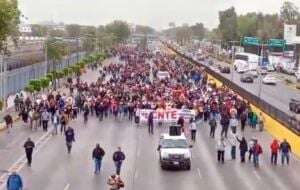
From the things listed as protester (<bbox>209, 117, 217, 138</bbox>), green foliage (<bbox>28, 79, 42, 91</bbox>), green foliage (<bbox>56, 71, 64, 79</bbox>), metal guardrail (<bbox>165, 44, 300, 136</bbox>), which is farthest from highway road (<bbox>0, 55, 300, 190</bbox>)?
green foliage (<bbox>56, 71, 64, 79</bbox>)

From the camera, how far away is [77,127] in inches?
1711

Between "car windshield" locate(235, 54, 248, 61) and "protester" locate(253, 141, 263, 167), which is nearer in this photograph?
"protester" locate(253, 141, 263, 167)

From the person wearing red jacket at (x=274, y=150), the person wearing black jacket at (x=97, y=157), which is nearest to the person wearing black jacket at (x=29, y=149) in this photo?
the person wearing black jacket at (x=97, y=157)

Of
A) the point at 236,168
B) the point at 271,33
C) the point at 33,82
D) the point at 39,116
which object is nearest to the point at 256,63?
the point at 271,33

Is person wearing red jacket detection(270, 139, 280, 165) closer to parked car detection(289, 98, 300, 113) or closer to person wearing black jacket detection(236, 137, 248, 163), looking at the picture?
person wearing black jacket detection(236, 137, 248, 163)

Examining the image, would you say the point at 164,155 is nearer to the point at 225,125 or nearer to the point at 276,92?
the point at 225,125

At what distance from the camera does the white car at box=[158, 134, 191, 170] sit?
29.9 metres

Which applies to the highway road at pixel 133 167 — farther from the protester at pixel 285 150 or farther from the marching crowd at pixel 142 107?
the marching crowd at pixel 142 107

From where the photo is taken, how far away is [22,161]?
31734 mm

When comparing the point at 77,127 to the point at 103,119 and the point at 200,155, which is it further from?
the point at 200,155

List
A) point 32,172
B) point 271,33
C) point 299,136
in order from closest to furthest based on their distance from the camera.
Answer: point 32,172, point 299,136, point 271,33

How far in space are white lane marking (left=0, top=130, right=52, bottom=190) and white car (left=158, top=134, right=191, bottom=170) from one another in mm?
5724

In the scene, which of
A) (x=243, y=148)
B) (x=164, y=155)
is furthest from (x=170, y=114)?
(x=164, y=155)

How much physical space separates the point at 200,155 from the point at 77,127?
1122cm
